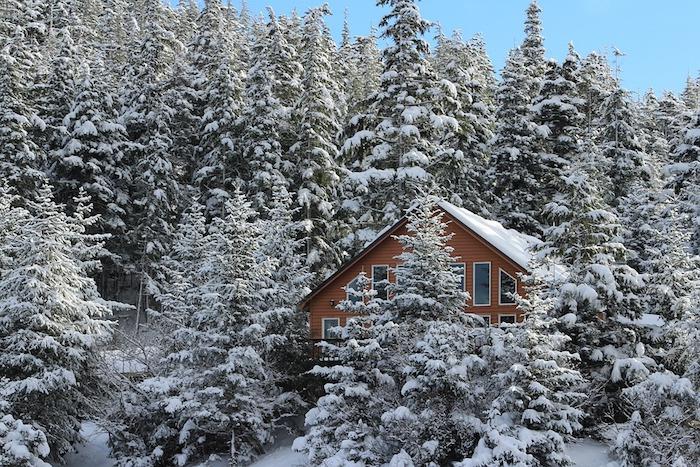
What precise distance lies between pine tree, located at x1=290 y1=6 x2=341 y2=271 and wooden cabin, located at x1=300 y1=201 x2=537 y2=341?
7.24m

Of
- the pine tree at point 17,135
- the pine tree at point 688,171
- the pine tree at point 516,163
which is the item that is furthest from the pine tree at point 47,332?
the pine tree at point 688,171

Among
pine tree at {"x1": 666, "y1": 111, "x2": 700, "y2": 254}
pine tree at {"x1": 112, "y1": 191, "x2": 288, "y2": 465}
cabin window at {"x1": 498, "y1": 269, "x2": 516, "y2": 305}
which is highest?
pine tree at {"x1": 666, "y1": 111, "x2": 700, "y2": 254}

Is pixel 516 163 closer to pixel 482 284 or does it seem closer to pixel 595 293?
pixel 482 284

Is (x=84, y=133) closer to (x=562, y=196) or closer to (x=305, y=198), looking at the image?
(x=305, y=198)

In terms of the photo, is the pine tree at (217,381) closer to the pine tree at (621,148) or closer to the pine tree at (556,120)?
Result: the pine tree at (556,120)

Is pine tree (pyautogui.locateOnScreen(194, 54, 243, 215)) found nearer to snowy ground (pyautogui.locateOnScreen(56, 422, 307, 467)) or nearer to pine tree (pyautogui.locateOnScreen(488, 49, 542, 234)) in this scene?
pine tree (pyautogui.locateOnScreen(488, 49, 542, 234))

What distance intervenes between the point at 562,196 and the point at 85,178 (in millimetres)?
25485

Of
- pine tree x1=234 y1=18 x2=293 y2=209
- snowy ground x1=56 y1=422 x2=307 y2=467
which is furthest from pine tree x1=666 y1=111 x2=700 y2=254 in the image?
pine tree x1=234 y1=18 x2=293 y2=209

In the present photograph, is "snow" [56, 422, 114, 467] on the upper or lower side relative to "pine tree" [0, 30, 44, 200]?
Result: lower

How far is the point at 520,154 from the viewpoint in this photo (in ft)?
123

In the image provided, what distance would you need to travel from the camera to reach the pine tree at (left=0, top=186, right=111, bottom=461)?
832 inches

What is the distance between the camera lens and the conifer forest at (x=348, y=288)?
61.6ft

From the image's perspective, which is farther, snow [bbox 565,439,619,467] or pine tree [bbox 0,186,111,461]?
pine tree [bbox 0,186,111,461]

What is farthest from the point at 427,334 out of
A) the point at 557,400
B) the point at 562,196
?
the point at 562,196
